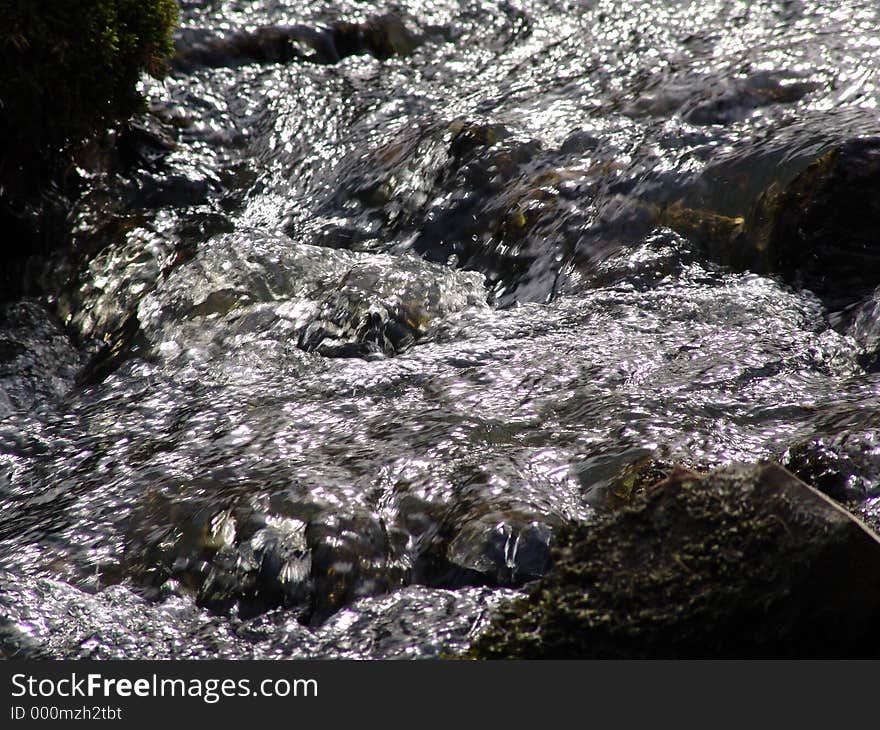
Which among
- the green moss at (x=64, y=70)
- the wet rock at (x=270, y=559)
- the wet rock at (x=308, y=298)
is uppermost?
the green moss at (x=64, y=70)

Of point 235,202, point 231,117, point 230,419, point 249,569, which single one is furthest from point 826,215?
point 231,117

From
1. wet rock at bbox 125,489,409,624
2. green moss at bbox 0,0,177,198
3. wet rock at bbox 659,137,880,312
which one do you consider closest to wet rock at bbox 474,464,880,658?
wet rock at bbox 125,489,409,624

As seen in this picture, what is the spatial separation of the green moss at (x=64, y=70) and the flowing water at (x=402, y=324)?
66 cm

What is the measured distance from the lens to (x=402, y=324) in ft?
22.2

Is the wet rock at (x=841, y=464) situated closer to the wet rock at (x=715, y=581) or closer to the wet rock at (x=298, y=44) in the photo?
the wet rock at (x=715, y=581)

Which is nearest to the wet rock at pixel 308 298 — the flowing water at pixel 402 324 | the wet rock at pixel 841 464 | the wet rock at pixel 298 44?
the flowing water at pixel 402 324

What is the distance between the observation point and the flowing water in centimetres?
436


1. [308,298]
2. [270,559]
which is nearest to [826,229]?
[308,298]

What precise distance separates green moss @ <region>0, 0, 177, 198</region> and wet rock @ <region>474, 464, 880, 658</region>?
6122 millimetres

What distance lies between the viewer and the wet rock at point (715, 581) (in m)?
3.22

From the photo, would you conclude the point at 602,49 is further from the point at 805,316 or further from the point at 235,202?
the point at 805,316

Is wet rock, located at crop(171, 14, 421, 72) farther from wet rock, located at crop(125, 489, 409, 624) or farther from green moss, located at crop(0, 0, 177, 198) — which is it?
wet rock, located at crop(125, 489, 409, 624)

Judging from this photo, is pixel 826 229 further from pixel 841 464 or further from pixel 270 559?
pixel 270 559

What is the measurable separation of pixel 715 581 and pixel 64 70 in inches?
262
